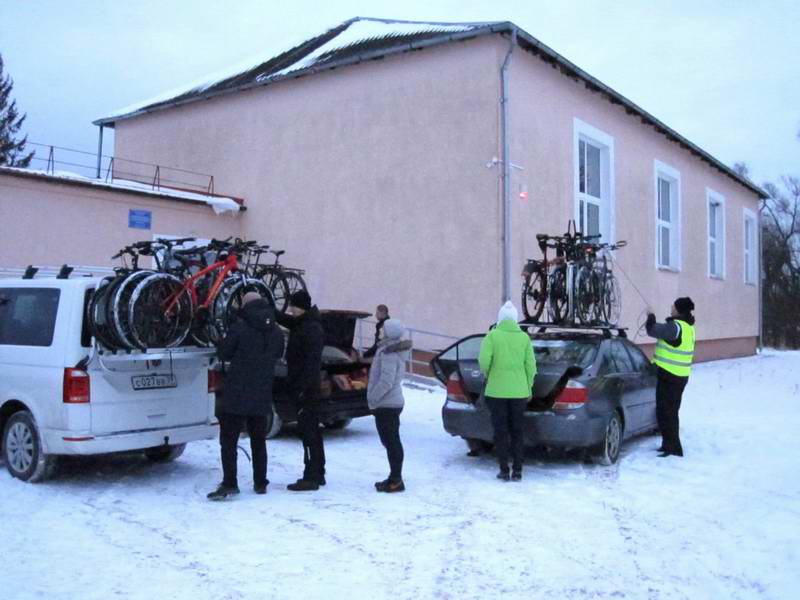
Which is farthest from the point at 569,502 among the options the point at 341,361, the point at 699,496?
the point at 341,361

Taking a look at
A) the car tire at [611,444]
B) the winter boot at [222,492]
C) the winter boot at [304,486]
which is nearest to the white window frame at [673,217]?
the car tire at [611,444]

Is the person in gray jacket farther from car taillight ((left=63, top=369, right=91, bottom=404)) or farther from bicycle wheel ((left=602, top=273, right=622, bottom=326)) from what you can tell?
bicycle wheel ((left=602, top=273, right=622, bottom=326))

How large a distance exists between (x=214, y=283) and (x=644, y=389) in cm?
516

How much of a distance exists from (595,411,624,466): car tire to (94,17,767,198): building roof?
8.64 metres

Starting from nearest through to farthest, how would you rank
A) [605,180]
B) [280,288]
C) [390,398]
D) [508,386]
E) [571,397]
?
[390,398], [508,386], [571,397], [280,288], [605,180]

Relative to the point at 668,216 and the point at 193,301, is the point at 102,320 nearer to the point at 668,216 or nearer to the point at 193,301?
the point at 193,301

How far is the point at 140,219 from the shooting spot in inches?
680

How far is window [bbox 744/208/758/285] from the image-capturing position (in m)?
30.0

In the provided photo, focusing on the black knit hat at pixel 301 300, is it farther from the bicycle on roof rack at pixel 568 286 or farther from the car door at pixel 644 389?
the bicycle on roof rack at pixel 568 286

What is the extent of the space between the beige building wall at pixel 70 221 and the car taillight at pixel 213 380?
923 centimetres

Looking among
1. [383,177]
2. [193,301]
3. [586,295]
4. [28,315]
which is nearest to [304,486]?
[193,301]

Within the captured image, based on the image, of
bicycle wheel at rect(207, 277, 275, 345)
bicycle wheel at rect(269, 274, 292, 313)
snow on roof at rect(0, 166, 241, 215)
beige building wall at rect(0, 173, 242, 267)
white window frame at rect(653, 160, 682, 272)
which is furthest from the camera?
white window frame at rect(653, 160, 682, 272)

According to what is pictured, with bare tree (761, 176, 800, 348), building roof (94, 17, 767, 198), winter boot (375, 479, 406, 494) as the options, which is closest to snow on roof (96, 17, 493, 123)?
building roof (94, 17, 767, 198)

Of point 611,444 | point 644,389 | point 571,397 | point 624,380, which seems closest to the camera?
point 571,397
